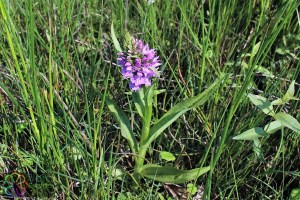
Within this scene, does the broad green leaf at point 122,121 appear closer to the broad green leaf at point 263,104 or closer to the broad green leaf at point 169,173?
the broad green leaf at point 169,173

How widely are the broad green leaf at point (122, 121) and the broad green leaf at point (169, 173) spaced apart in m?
0.07

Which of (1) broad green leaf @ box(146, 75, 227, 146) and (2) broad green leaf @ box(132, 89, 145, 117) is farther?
(2) broad green leaf @ box(132, 89, 145, 117)

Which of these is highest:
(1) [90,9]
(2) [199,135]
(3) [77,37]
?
(1) [90,9]

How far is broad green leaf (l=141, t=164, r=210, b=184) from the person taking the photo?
0.93m

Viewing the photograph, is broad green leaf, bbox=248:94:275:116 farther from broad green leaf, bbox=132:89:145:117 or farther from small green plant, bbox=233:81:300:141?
broad green leaf, bbox=132:89:145:117

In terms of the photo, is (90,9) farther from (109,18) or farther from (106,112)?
(106,112)

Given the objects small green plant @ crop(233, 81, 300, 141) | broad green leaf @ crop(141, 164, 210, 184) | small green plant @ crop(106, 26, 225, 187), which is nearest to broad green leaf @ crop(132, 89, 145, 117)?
small green plant @ crop(106, 26, 225, 187)

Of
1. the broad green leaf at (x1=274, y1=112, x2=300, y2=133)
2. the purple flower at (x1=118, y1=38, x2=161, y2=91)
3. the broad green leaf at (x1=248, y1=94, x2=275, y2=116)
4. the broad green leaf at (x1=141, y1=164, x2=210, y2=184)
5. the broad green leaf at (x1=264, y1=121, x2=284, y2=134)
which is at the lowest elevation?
the broad green leaf at (x1=141, y1=164, x2=210, y2=184)

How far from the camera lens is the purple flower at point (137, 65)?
3.07 feet

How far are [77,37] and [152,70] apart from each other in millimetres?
681

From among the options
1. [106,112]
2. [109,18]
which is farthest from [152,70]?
[109,18]

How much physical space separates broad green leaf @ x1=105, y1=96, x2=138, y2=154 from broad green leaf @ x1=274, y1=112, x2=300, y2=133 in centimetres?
37

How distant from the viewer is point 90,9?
4.92 ft

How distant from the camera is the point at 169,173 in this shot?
0.98 metres
